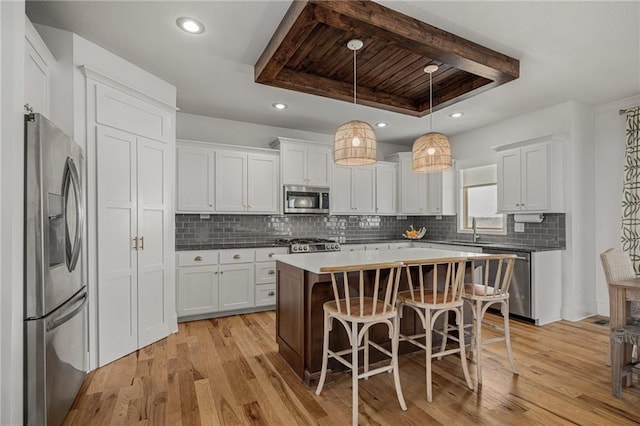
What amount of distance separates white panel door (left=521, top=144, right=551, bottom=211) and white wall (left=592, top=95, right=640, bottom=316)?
33.4 inches

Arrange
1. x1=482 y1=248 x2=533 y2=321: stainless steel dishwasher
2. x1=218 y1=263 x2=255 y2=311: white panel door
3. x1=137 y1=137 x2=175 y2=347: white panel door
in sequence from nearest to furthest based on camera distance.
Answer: x1=137 y1=137 x2=175 y2=347: white panel door
x1=482 y1=248 x2=533 y2=321: stainless steel dishwasher
x1=218 y1=263 x2=255 y2=311: white panel door

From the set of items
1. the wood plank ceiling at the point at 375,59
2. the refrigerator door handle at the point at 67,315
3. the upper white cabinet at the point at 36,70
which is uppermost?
the wood plank ceiling at the point at 375,59

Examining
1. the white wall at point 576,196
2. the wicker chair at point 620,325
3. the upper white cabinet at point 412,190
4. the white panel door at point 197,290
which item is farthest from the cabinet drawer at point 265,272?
the white wall at point 576,196

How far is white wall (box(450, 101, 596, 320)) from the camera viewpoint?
404 centimetres

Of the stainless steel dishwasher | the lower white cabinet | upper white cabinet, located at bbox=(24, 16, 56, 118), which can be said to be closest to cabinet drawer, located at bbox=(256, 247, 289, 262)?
the lower white cabinet

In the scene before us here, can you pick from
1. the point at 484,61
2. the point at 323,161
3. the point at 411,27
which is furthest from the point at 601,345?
the point at 323,161

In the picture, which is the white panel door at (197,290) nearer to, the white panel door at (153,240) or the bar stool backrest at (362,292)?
the white panel door at (153,240)

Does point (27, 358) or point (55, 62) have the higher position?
point (55, 62)

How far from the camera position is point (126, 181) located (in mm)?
2977

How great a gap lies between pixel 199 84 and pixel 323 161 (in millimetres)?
2173

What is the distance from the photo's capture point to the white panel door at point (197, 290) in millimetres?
3924

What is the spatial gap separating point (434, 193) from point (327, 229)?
200cm

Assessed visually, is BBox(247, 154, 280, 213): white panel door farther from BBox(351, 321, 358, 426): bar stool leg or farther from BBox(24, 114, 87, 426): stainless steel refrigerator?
BBox(351, 321, 358, 426): bar stool leg

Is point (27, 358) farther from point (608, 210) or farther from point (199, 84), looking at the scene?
point (608, 210)
